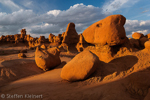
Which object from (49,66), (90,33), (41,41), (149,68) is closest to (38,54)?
(49,66)

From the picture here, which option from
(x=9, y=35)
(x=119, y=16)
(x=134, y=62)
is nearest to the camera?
(x=134, y=62)

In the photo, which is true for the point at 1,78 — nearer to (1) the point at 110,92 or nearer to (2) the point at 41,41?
(1) the point at 110,92

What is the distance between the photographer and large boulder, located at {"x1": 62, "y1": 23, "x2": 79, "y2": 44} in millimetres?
16172

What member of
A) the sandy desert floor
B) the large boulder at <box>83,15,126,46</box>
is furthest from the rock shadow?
the large boulder at <box>83,15,126,46</box>

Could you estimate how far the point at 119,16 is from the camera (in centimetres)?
416

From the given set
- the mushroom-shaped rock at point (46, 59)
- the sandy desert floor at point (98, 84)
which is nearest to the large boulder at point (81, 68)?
the sandy desert floor at point (98, 84)

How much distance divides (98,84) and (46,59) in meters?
3.92

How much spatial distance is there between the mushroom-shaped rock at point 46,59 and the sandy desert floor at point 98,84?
1.65ft

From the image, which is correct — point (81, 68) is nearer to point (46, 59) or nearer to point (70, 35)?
point (46, 59)

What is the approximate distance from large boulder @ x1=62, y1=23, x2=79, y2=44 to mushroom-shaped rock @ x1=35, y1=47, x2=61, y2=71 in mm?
9842

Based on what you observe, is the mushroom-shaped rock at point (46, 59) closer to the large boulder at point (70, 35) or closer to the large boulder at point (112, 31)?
the large boulder at point (112, 31)

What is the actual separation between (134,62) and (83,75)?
1981 millimetres

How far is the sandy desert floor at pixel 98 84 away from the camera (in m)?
1.99

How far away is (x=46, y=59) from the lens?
5.83 m
